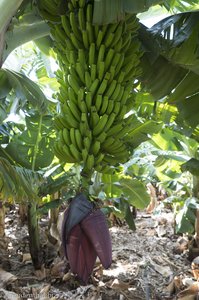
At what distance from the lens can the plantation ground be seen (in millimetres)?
1967

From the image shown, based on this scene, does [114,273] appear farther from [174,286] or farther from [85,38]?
[85,38]

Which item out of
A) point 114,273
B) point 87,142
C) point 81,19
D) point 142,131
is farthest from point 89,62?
point 114,273

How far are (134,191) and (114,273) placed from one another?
0.61 meters

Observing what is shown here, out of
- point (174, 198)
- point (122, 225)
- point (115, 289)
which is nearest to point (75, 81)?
point (115, 289)

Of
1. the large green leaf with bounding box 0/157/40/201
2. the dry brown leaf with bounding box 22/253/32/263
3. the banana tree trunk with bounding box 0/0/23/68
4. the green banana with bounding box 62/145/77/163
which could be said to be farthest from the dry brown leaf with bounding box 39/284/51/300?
the banana tree trunk with bounding box 0/0/23/68

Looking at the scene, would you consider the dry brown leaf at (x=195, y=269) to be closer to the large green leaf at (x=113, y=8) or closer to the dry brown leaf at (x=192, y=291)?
the dry brown leaf at (x=192, y=291)

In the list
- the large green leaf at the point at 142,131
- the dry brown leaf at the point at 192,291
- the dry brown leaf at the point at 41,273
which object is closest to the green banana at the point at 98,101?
the large green leaf at the point at 142,131

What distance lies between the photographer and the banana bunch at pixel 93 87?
3.20ft

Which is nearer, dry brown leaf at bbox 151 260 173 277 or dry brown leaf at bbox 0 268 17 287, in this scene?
dry brown leaf at bbox 0 268 17 287

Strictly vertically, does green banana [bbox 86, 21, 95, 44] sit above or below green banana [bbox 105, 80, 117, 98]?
above

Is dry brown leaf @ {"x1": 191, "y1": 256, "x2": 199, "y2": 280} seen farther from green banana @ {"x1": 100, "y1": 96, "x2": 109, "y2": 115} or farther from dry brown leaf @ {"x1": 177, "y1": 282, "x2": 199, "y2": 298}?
green banana @ {"x1": 100, "y1": 96, "x2": 109, "y2": 115}

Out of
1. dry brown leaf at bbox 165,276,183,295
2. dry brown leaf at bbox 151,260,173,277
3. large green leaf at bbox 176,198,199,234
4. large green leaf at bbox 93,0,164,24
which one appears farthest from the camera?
large green leaf at bbox 176,198,199,234

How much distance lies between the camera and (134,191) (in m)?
2.38

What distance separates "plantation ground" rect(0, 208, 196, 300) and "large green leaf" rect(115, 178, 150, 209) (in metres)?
0.46
